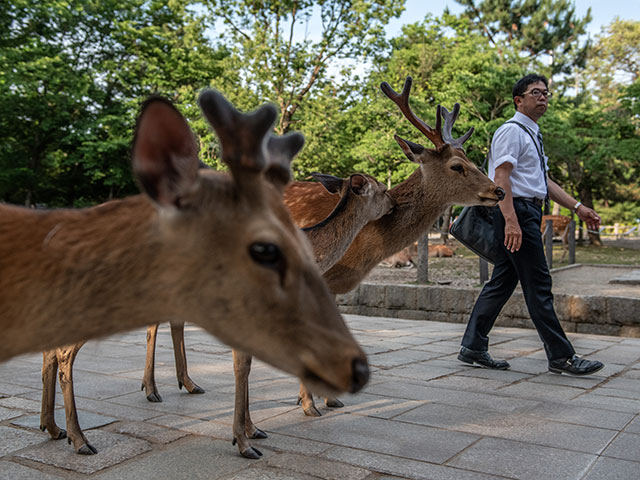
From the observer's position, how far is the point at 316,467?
336cm

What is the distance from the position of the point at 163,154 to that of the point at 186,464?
2.29 meters

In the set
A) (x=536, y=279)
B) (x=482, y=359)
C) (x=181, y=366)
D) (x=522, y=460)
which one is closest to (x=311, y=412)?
(x=181, y=366)

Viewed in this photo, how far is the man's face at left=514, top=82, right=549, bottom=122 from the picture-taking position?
232 inches

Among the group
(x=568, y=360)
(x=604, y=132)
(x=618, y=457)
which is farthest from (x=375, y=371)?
(x=604, y=132)

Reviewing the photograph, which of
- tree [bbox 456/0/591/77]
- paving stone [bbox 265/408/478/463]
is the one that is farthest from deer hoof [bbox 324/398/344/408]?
tree [bbox 456/0/591/77]

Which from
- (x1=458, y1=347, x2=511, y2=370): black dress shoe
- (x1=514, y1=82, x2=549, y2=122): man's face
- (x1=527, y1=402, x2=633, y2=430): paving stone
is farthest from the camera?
(x1=458, y1=347, x2=511, y2=370): black dress shoe

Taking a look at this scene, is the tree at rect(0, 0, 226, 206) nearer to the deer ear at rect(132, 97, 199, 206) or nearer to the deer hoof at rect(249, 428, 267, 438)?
the deer hoof at rect(249, 428, 267, 438)

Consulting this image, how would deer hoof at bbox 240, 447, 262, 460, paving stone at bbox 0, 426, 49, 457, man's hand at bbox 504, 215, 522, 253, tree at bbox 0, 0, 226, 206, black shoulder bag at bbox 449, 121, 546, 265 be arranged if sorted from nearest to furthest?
deer hoof at bbox 240, 447, 262, 460 < paving stone at bbox 0, 426, 49, 457 < man's hand at bbox 504, 215, 522, 253 < black shoulder bag at bbox 449, 121, 546, 265 < tree at bbox 0, 0, 226, 206

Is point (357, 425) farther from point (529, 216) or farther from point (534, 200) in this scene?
point (534, 200)

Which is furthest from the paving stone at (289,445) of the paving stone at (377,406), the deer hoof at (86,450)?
the deer hoof at (86,450)

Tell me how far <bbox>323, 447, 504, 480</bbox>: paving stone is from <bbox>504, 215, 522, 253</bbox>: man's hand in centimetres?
269

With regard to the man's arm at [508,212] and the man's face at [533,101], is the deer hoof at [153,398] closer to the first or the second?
the man's arm at [508,212]

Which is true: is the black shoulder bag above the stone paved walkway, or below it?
above

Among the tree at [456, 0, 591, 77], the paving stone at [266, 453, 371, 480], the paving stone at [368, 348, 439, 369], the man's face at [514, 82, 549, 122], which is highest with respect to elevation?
the tree at [456, 0, 591, 77]
